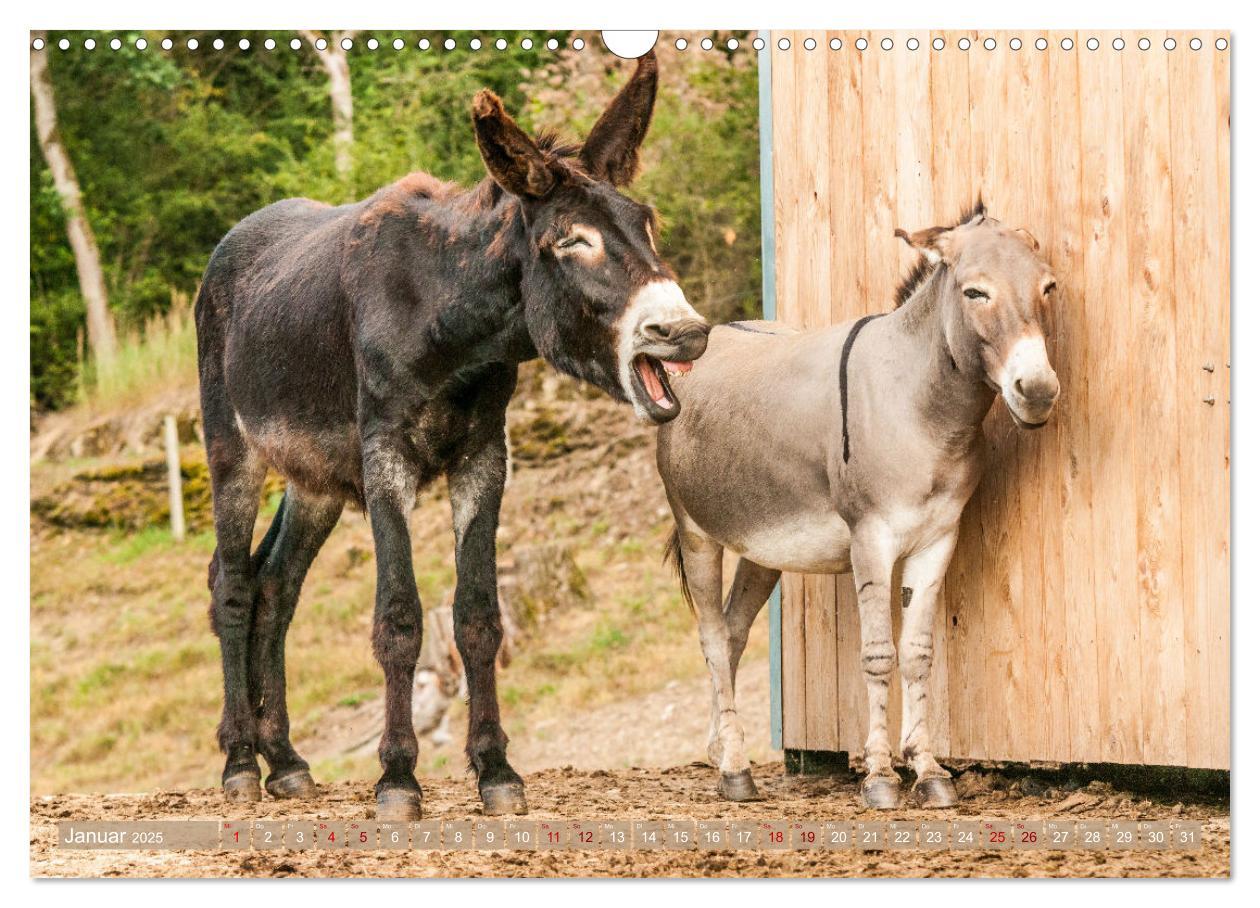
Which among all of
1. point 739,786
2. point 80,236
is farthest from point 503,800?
point 80,236

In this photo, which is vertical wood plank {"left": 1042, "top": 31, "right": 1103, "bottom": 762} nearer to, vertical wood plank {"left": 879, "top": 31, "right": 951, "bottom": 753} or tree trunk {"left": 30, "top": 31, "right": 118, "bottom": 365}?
vertical wood plank {"left": 879, "top": 31, "right": 951, "bottom": 753}

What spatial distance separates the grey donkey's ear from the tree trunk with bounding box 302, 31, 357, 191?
5.13m

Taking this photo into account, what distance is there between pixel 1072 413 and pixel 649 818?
2.05 m

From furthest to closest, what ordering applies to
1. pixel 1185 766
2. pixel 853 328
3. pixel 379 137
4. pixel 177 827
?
pixel 379 137
pixel 853 328
pixel 1185 766
pixel 177 827

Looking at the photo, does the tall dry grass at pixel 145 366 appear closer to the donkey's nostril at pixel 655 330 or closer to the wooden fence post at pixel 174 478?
the wooden fence post at pixel 174 478

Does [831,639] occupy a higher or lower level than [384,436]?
lower

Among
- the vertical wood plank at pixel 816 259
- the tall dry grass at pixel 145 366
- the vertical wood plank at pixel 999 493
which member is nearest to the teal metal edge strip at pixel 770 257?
the vertical wood plank at pixel 816 259

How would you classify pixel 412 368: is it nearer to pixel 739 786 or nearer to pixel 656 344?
pixel 656 344

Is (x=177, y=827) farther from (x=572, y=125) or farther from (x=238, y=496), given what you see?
(x=572, y=125)

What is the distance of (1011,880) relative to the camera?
4.47 metres

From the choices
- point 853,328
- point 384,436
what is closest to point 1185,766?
point 853,328

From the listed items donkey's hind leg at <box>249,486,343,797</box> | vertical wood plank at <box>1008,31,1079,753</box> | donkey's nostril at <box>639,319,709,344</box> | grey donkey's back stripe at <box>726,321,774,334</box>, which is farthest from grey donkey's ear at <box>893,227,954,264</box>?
donkey's hind leg at <box>249,486,343,797</box>

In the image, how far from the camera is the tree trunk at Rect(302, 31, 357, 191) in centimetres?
1051

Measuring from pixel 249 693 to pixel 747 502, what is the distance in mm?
2192
